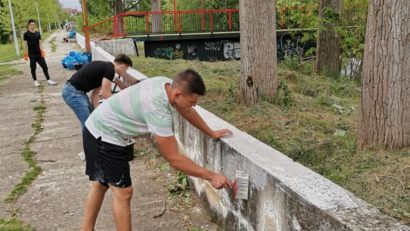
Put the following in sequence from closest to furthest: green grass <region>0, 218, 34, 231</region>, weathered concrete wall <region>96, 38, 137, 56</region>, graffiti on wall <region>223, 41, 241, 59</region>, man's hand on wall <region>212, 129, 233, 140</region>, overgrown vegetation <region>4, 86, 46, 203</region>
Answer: man's hand on wall <region>212, 129, 233, 140</region> < green grass <region>0, 218, 34, 231</region> < overgrown vegetation <region>4, 86, 46, 203</region> < weathered concrete wall <region>96, 38, 137, 56</region> < graffiti on wall <region>223, 41, 241, 59</region>

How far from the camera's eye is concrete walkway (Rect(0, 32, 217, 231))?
3938mm

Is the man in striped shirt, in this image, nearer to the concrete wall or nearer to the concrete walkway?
the concrete wall

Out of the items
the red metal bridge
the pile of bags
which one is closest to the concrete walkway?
the pile of bags

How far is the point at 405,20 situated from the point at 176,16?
1779 cm

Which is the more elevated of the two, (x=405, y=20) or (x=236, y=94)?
(x=405, y=20)

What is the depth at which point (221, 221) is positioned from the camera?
3.63 metres

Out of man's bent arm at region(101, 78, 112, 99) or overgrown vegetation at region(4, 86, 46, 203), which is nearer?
overgrown vegetation at region(4, 86, 46, 203)

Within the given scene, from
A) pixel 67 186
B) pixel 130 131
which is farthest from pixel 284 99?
pixel 130 131

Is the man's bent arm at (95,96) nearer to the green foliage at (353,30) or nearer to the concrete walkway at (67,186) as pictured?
the concrete walkway at (67,186)

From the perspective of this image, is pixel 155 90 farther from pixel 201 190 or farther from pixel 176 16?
pixel 176 16

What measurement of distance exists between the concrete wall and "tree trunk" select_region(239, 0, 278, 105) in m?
2.10

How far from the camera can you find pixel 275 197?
268 centimetres

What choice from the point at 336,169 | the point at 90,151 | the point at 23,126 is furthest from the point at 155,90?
the point at 23,126

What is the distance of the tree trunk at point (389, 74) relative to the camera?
3.54m
